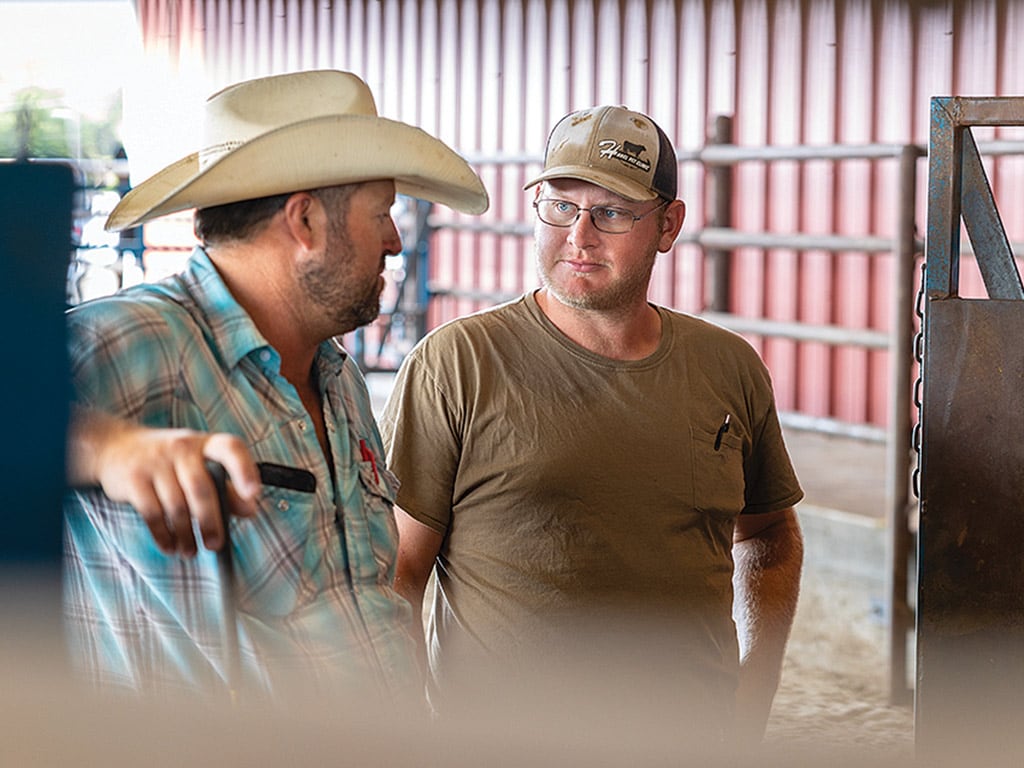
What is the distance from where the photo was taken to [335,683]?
157 cm

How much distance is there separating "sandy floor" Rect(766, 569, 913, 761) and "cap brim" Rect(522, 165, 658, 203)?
2.38 meters

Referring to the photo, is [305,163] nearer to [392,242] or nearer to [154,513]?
[392,242]

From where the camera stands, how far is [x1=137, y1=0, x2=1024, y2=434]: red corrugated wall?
727 cm

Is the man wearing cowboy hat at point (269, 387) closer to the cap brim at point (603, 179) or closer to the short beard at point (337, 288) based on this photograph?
the short beard at point (337, 288)

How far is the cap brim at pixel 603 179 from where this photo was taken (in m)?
2.20

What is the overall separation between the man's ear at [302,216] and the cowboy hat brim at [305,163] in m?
0.01

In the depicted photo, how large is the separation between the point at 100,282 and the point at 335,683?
26.7 ft

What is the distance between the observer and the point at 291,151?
159 cm

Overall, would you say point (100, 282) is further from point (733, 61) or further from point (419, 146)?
point (419, 146)

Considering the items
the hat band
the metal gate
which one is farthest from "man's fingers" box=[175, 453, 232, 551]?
the metal gate

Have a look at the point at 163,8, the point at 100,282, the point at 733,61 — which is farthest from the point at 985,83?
the point at 163,8

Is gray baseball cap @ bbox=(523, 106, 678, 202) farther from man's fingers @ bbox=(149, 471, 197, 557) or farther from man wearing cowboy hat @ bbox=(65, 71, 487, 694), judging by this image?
man's fingers @ bbox=(149, 471, 197, 557)

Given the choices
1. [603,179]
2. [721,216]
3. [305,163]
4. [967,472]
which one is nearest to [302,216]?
[305,163]

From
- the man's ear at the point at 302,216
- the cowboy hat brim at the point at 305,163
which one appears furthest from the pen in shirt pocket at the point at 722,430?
the man's ear at the point at 302,216
